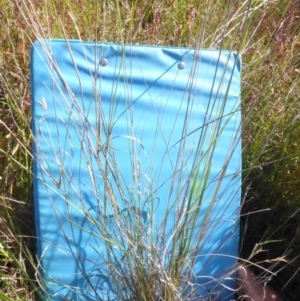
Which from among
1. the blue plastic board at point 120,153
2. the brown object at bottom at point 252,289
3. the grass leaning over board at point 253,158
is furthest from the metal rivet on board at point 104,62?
the brown object at bottom at point 252,289

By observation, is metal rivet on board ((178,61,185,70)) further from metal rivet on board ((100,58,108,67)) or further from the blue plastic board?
metal rivet on board ((100,58,108,67))

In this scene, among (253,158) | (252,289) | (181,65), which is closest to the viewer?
(252,289)

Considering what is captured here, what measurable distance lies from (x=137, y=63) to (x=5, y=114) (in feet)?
1.80

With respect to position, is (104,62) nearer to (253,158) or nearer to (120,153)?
(120,153)

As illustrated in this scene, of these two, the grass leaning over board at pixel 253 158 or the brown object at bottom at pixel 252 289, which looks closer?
the brown object at bottom at pixel 252 289

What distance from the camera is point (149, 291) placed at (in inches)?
58.1

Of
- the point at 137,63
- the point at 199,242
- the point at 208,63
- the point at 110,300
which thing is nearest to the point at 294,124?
A: the point at 208,63

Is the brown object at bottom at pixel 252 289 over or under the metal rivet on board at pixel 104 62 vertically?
under

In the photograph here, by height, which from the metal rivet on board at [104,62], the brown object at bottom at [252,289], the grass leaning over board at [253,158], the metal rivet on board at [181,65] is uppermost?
the metal rivet on board at [104,62]

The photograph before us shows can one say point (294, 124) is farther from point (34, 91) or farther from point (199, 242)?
point (34, 91)

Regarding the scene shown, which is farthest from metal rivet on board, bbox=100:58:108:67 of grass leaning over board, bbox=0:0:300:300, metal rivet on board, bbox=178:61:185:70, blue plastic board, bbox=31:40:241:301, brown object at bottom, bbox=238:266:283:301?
brown object at bottom, bbox=238:266:283:301

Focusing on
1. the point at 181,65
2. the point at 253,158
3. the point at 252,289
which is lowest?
the point at 252,289

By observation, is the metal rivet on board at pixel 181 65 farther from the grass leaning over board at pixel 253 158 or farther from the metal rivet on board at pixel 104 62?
the metal rivet on board at pixel 104 62

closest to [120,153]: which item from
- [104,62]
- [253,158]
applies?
[104,62]
